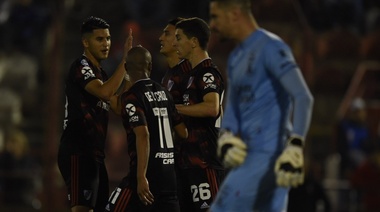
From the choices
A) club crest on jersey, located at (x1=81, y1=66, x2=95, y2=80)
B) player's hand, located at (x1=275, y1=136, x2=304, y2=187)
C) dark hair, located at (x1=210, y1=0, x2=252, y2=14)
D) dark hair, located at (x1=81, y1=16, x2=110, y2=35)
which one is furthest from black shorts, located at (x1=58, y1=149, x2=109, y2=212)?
player's hand, located at (x1=275, y1=136, x2=304, y2=187)

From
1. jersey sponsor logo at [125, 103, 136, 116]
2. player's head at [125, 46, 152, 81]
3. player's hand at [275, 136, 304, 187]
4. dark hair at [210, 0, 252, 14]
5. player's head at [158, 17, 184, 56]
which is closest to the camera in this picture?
player's hand at [275, 136, 304, 187]

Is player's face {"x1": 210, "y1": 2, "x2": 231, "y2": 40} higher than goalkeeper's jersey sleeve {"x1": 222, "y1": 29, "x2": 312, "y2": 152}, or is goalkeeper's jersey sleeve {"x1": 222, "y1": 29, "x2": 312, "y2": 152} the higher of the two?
player's face {"x1": 210, "y1": 2, "x2": 231, "y2": 40}

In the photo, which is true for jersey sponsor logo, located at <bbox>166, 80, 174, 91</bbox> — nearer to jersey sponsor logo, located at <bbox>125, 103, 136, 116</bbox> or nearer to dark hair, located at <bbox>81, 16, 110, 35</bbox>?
dark hair, located at <bbox>81, 16, 110, 35</bbox>

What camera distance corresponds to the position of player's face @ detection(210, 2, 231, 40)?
7.70m

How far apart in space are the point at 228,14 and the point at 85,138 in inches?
123

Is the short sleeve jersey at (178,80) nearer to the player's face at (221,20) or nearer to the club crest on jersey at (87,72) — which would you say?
the club crest on jersey at (87,72)

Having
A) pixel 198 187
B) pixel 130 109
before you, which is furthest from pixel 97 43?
pixel 198 187

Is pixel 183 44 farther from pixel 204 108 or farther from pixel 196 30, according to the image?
pixel 204 108

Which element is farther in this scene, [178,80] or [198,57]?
[178,80]

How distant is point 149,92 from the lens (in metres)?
9.55

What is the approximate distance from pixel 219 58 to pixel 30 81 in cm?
382

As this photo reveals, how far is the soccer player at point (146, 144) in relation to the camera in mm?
9406

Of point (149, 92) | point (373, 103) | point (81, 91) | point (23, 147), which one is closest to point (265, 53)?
point (149, 92)

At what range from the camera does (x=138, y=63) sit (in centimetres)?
955
